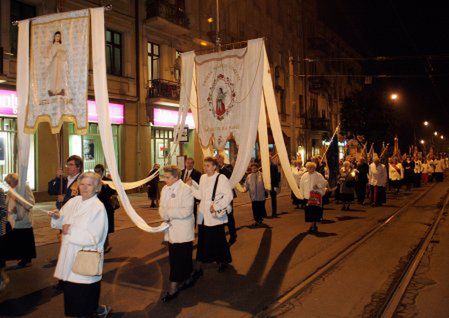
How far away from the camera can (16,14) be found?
53.5 feet

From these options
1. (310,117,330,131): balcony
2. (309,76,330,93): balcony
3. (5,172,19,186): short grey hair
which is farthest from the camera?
(310,117,330,131): balcony

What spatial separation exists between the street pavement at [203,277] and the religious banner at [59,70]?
2.39 metres

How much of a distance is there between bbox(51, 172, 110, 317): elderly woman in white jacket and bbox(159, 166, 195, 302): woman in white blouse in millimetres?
1514

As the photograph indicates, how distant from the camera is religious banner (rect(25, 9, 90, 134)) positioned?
20.9 ft

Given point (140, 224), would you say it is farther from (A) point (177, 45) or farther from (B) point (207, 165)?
(A) point (177, 45)

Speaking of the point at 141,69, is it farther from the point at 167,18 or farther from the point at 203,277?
the point at 203,277

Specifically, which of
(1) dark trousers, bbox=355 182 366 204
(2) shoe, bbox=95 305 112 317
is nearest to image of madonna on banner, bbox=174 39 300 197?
(2) shoe, bbox=95 305 112 317

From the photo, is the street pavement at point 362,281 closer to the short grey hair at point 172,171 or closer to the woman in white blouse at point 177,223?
the woman in white blouse at point 177,223

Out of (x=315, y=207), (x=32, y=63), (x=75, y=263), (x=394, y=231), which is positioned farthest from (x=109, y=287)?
(x=394, y=231)

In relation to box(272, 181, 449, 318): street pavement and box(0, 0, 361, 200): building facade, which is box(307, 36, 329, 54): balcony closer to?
box(0, 0, 361, 200): building facade

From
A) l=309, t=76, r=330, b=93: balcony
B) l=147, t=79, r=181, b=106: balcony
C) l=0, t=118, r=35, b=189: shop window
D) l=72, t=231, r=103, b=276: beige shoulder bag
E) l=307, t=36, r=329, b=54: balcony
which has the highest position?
l=307, t=36, r=329, b=54: balcony

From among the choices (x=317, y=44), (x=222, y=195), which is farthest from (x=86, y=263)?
(x=317, y=44)

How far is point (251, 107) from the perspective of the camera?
8539 mm

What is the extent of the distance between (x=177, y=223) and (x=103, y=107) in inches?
73.1
